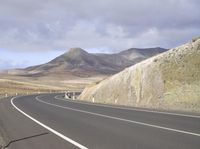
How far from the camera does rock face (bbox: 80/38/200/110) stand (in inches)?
1437

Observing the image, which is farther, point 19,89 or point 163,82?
point 19,89

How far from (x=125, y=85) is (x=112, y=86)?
9.59 feet

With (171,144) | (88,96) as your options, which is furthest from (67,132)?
(88,96)

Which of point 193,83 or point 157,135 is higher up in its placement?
point 193,83

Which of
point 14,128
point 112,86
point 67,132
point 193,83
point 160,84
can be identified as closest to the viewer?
point 67,132

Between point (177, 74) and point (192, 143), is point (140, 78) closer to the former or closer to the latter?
point (177, 74)

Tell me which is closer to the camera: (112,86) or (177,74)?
(177,74)

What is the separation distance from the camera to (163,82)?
40156 mm

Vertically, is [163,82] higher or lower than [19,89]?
lower

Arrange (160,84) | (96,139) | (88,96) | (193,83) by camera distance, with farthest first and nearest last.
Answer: (88,96) < (160,84) < (193,83) < (96,139)

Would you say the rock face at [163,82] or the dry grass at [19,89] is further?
the dry grass at [19,89]

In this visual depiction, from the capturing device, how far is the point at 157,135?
14.7 metres

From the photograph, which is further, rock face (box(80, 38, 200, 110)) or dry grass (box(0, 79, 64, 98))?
dry grass (box(0, 79, 64, 98))

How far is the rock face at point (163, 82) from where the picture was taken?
120 feet
